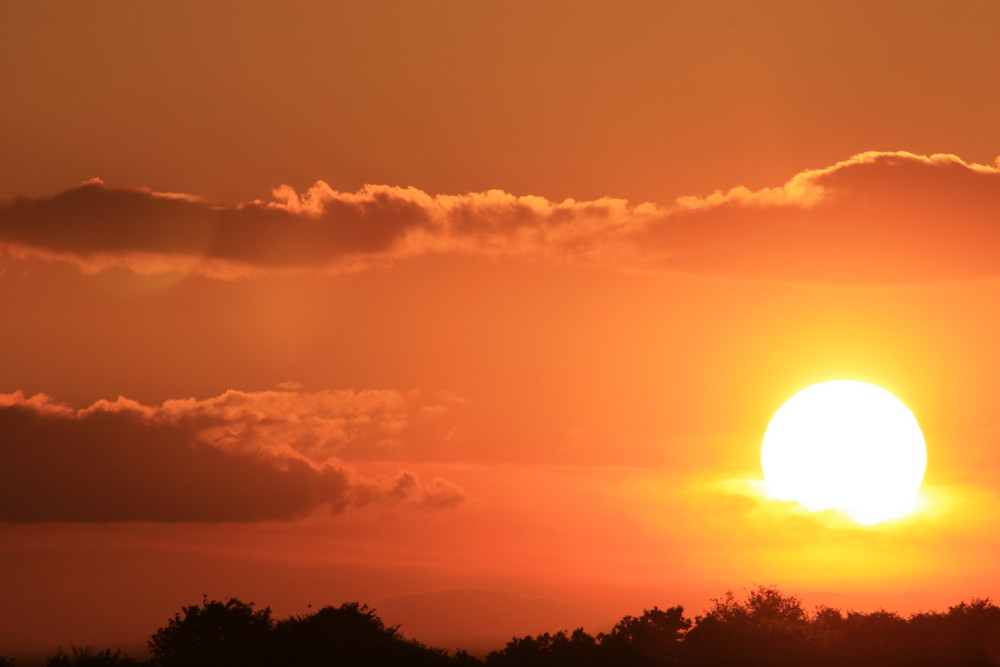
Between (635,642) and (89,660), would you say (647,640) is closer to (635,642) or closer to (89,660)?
(635,642)

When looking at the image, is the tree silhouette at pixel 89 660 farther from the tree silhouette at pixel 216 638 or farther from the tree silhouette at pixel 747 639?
the tree silhouette at pixel 747 639

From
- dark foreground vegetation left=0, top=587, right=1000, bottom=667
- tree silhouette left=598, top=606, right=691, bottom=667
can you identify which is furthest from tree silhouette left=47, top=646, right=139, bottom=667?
tree silhouette left=598, top=606, right=691, bottom=667

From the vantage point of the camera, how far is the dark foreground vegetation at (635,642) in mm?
104375

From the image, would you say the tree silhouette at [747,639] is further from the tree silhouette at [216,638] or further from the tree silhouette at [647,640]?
the tree silhouette at [216,638]

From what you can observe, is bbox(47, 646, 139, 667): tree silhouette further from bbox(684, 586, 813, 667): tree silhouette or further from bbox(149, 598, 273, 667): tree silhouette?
bbox(684, 586, 813, 667): tree silhouette

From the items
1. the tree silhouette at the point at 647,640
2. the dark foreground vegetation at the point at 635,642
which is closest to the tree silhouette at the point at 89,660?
the dark foreground vegetation at the point at 635,642

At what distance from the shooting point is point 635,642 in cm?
11194

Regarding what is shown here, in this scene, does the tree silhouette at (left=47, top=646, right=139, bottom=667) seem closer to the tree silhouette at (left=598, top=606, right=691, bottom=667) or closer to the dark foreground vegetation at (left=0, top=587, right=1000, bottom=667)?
the dark foreground vegetation at (left=0, top=587, right=1000, bottom=667)

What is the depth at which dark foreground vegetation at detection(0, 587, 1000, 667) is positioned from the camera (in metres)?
104

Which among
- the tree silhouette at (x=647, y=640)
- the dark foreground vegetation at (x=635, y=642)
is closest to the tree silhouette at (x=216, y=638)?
the dark foreground vegetation at (x=635, y=642)

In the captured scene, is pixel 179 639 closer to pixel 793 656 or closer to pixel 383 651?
pixel 383 651

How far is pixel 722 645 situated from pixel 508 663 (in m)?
18.0

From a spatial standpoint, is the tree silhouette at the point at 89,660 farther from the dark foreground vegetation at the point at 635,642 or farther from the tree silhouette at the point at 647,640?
the tree silhouette at the point at 647,640

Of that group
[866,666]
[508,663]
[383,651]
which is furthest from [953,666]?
[383,651]
